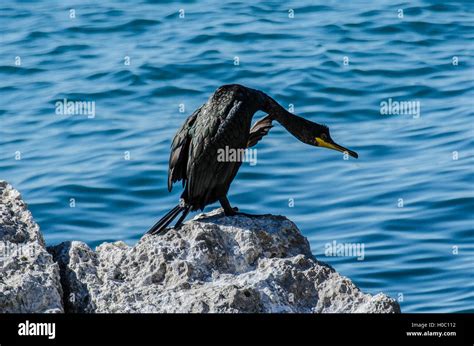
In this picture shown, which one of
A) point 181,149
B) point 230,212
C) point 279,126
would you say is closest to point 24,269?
point 230,212

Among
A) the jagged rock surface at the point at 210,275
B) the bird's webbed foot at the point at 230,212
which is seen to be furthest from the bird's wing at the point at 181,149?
the jagged rock surface at the point at 210,275

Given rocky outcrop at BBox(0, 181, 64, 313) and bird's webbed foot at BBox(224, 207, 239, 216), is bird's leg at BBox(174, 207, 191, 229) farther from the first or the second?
rocky outcrop at BBox(0, 181, 64, 313)

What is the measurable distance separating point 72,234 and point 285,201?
2251 millimetres

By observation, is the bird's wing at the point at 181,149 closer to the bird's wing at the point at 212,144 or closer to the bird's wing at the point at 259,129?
the bird's wing at the point at 212,144

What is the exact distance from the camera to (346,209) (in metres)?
12.3

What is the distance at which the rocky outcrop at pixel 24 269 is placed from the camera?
575 cm

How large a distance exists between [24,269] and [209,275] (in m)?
0.89

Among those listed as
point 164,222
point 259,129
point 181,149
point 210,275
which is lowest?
point 210,275

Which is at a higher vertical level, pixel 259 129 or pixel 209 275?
pixel 259 129

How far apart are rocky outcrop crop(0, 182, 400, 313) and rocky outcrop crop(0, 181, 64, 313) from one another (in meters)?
0.03

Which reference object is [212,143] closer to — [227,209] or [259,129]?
[227,209]

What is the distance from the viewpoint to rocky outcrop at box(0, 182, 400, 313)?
228 inches

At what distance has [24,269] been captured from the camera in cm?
593

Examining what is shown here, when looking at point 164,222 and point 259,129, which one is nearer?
point 164,222
